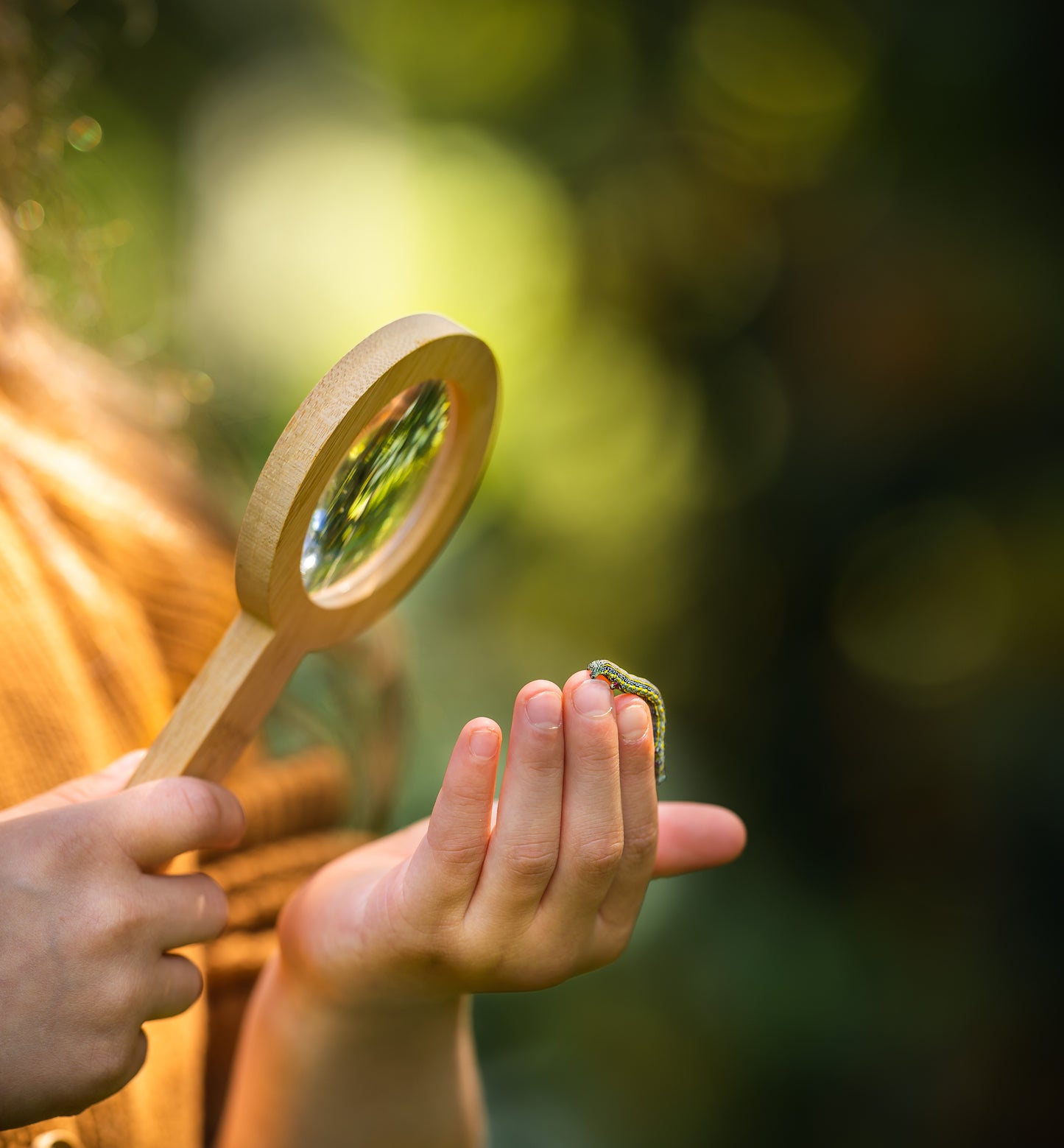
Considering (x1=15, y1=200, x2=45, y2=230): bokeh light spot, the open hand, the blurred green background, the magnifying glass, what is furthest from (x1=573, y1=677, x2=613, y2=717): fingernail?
the blurred green background

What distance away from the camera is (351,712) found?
0.75 meters

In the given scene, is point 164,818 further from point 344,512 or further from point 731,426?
point 731,426

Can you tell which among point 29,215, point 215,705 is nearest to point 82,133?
point 29,215

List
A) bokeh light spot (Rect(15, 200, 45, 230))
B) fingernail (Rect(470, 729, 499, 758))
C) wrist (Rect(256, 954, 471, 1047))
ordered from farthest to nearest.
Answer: bokeh light spot (Rect(15, 200, 45, 230))
wrist (Rect(256, 954, 471, 1047))
fingernail (Rect(470, 729, 499, 758))

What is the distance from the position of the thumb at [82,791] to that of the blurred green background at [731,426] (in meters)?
0.63

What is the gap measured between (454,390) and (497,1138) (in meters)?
1.09

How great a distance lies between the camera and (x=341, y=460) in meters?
0.38

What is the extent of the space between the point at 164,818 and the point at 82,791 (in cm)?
7

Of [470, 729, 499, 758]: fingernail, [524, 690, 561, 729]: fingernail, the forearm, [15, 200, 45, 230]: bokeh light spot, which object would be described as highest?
[15, 200, 45, 230]: bokeh light spot

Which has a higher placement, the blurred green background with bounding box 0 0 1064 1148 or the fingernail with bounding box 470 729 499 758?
the blurred green background with bounding box 0 0 1064 1148

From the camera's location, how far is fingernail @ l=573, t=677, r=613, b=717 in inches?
13.8

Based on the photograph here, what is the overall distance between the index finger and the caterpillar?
7.3 inches

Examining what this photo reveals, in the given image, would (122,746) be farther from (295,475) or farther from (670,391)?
(670,391)

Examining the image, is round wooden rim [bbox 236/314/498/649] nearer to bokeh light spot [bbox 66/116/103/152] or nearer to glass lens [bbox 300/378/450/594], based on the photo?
glass lens [bbox 300/378/450/594]
